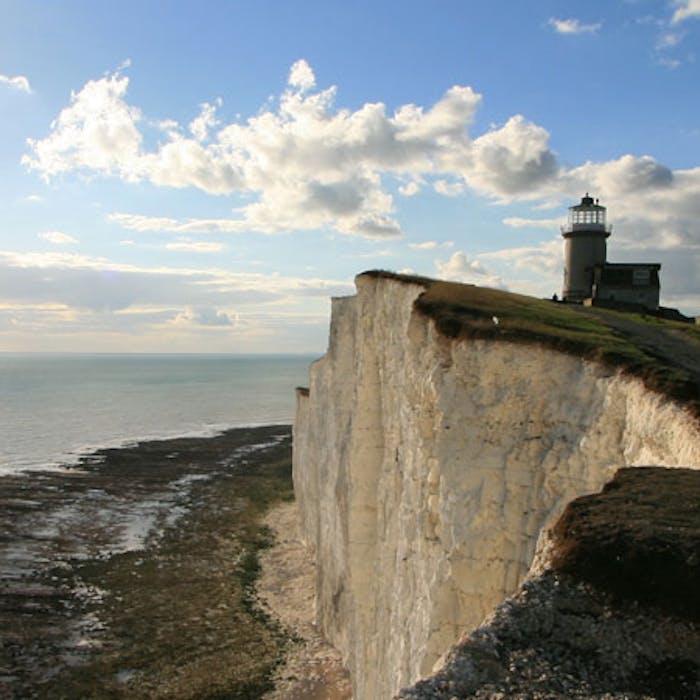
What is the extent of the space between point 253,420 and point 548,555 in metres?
85.8

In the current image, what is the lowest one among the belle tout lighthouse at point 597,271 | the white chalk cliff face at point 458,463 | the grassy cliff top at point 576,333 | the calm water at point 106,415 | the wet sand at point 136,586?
the calm water at point 106,415

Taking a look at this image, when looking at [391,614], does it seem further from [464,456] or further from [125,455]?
[125,455]

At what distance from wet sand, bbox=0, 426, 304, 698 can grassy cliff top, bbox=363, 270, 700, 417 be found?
41.2ft

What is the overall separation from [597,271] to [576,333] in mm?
27544

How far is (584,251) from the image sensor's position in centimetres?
4009

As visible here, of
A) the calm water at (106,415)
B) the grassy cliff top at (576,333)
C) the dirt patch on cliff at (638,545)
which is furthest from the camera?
the calm water at (106,415)

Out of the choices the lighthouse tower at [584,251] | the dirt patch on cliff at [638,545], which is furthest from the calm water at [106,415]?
the dirt patch on cliff at [638,545]

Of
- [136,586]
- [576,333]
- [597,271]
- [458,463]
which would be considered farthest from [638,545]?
[597,271]

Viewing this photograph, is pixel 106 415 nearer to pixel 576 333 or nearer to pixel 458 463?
pixel 458 463

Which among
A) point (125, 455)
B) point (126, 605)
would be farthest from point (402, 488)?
point (125, 455)

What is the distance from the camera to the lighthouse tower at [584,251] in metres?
39.7

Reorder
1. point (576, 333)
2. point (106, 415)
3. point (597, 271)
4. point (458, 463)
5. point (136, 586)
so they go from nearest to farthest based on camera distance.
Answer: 1. point (458, 463)
2. point (576, 333)
3. point (136, 586)
4. point (597, 271)
5. point (106, 415)

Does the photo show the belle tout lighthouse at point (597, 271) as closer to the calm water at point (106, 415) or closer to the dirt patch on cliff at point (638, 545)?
the dirt patch on cliff at point (638, 545)

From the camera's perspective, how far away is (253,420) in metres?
89.6
